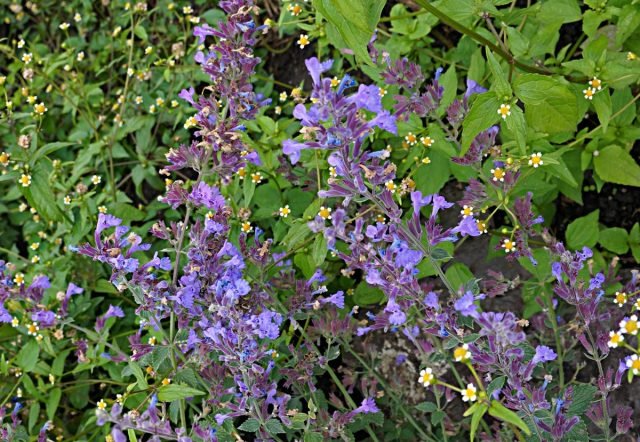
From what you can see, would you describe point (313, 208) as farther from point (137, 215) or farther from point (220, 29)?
point (137, 215)

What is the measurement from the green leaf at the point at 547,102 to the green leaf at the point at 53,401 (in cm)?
224

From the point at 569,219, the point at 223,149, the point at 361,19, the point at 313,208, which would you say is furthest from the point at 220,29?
the point at 569,219

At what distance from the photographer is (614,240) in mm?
2834

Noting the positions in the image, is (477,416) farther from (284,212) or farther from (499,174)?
(284,212)

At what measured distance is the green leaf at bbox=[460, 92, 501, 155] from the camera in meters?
2.17

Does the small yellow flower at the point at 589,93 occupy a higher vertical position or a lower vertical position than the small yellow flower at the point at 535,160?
higher

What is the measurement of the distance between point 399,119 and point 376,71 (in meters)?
0.21

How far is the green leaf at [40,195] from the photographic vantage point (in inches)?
112

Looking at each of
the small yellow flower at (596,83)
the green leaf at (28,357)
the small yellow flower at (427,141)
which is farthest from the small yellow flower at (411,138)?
the green leaf at (28,357)

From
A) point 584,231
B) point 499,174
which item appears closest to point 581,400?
point 499,174

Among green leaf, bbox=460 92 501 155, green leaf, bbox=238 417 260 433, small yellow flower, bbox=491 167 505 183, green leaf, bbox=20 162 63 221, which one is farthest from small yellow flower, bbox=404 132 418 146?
green leaf, bbox=20 162 63 221

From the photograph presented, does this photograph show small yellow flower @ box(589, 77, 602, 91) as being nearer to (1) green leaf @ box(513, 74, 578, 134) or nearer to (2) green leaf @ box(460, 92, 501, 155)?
(1) green leaf @ box(513, 74, 578, 134)

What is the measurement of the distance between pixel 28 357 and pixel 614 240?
2487 mm

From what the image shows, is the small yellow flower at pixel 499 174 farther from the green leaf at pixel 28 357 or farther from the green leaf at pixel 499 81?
the green leaf at pixel 28 357
